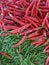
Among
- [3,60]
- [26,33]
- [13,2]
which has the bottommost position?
[3,60]

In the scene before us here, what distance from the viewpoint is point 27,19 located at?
2305mm

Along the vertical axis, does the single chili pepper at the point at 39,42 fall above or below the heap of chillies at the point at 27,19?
below

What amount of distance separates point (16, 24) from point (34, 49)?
0.80ft

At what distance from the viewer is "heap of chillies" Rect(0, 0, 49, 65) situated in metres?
2.24

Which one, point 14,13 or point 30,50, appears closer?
point 30,50

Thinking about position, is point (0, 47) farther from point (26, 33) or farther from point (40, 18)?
point (40, 18)

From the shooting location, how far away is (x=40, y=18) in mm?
2342

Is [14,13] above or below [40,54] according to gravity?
above

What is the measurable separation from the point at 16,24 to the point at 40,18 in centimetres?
18

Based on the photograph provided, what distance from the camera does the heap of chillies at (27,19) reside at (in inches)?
88.2

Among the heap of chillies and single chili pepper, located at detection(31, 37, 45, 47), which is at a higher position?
the heap of chillies

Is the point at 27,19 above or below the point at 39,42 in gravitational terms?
above

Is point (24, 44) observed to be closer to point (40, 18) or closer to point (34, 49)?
point (34, 49)

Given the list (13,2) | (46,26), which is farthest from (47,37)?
(13,2)
